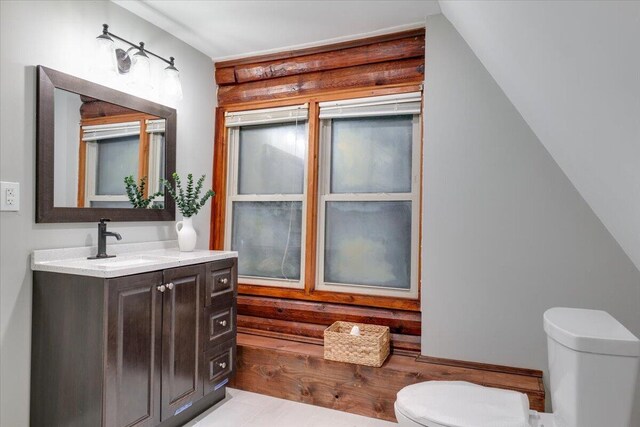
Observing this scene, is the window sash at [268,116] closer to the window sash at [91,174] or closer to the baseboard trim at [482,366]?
the window sash at [91,174]

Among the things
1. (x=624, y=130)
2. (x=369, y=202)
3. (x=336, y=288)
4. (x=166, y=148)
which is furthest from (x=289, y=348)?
(x=624, y=130)

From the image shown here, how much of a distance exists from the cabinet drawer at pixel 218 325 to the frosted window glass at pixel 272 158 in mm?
1104

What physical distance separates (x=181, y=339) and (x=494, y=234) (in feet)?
6.30

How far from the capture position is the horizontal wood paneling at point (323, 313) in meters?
2.68

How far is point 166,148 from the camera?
277cm

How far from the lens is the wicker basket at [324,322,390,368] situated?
2367 millimetres

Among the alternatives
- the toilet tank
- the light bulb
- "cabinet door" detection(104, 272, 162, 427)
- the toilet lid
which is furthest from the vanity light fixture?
the toilet tank

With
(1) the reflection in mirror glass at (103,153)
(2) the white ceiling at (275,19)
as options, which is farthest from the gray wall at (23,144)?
(2) the white ceiling at (275,19)

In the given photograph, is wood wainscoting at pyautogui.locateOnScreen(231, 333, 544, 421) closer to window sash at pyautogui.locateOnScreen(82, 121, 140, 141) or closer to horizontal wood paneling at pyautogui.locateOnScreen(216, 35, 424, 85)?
window sash at pyautogui.locateOnScreen(82, 121, 140, 141)

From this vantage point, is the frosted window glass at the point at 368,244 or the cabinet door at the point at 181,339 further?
the frosted window glass at the point at 368,244

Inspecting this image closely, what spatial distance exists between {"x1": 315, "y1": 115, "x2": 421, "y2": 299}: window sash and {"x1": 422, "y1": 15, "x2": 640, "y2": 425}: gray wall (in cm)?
22

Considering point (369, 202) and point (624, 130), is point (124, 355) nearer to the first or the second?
point (369, 202)

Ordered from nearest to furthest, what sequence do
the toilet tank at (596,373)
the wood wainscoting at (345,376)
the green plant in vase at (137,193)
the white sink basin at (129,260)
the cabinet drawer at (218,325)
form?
the toilet tank at (596,373) → the white sink basin at (129,260) → the wood wainscoting at (345,376) → the cabinet drawer at (218,325) → the green plant in vase at (137,193)

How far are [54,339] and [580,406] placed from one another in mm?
2268
